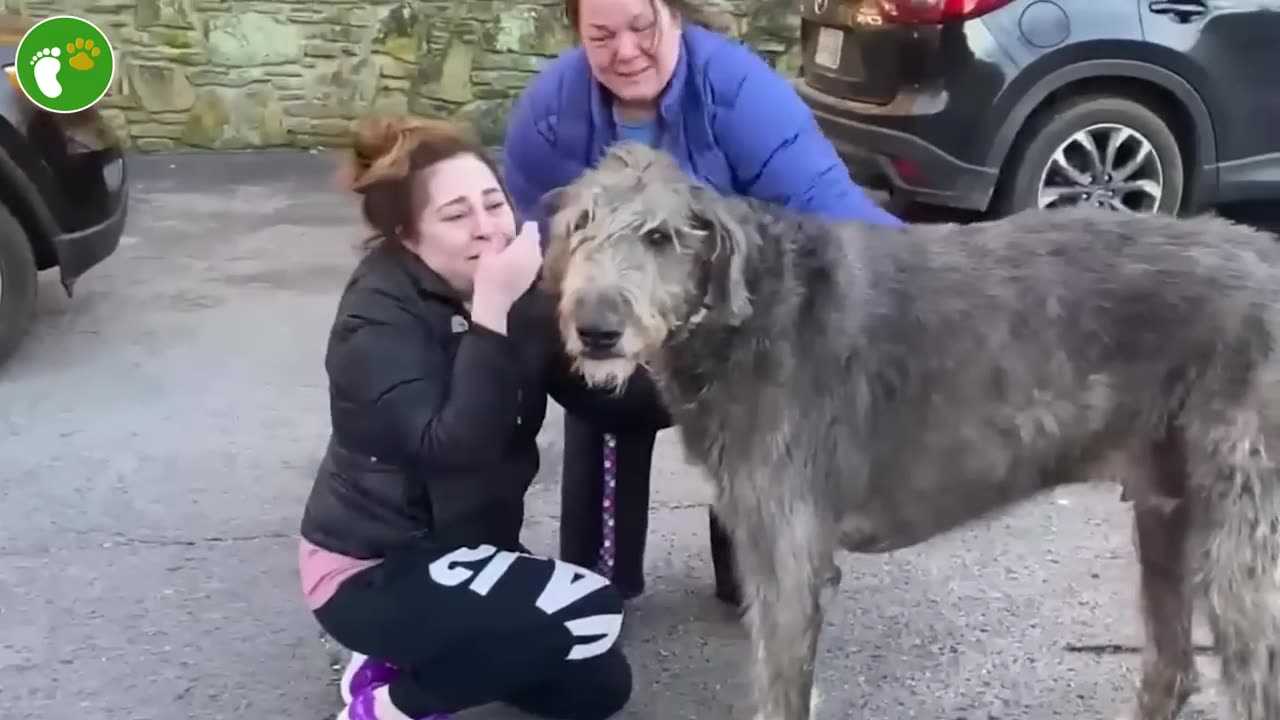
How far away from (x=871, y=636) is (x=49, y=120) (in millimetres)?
4335

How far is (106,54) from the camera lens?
8.55 m

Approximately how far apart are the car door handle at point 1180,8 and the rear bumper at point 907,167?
3.66 ft

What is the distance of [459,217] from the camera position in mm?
3146

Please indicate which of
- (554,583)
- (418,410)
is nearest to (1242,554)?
(554,583)

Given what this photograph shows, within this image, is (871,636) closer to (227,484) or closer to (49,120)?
(227,484)

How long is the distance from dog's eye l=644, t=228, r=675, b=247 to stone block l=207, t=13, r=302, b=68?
382 inches

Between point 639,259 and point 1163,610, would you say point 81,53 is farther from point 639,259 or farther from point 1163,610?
point 1163,610

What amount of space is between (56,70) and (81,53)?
850 mm

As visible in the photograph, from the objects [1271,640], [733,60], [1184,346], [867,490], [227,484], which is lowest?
[227,484]

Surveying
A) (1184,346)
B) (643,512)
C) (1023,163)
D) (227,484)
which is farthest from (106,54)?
(1184,346)

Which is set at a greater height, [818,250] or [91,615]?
[818,250]

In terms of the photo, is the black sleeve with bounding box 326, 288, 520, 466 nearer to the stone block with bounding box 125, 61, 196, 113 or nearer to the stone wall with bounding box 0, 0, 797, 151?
the stone wall with bounding box 0, 0, 797, 151

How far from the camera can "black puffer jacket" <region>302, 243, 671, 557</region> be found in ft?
10.1

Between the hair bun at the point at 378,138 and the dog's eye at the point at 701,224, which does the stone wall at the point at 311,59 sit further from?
the dog's eye at the point at 701,224
